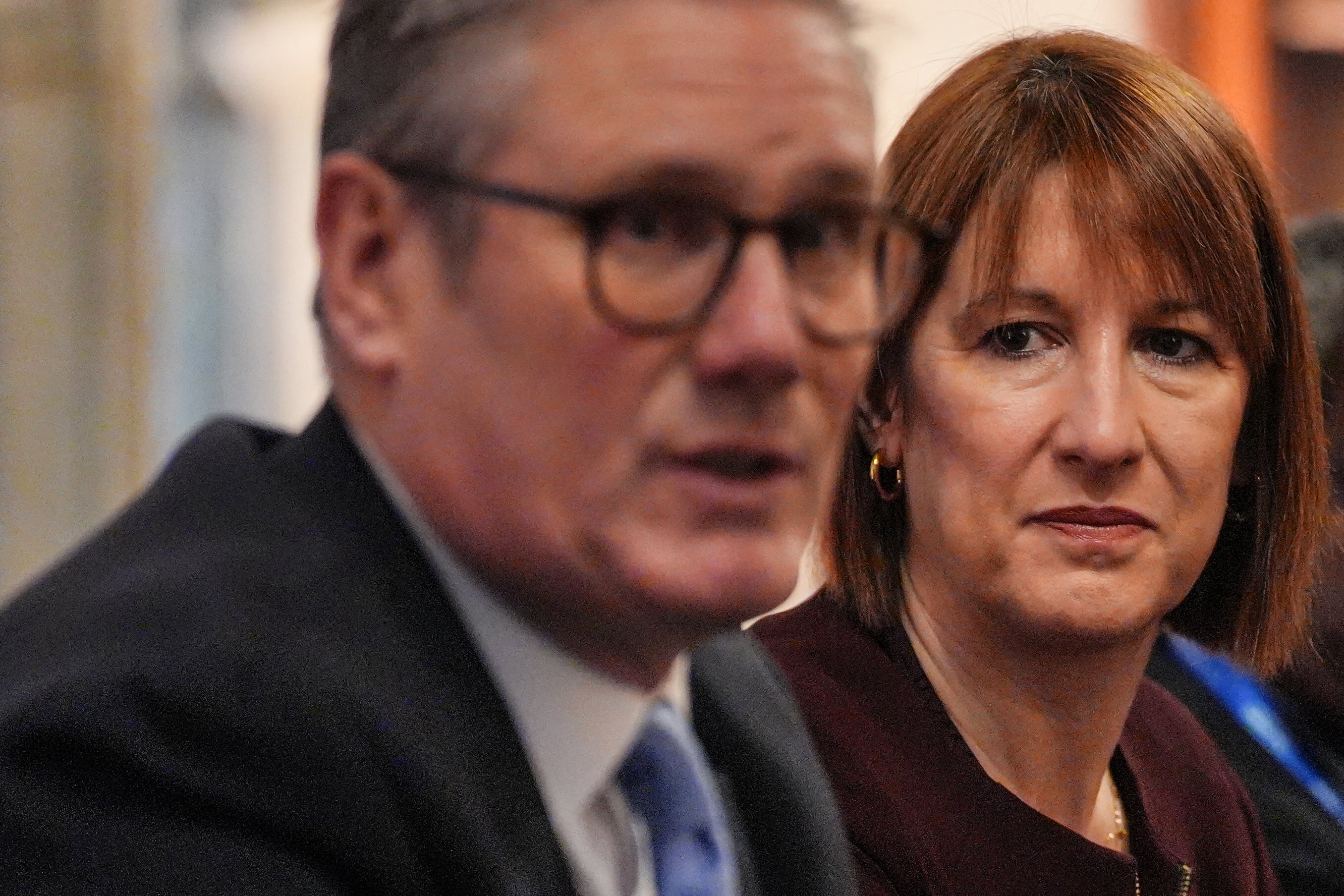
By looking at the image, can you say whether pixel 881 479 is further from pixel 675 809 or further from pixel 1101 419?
pixel 675 809

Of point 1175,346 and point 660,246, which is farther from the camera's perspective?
point 1175,346

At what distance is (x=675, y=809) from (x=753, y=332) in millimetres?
379

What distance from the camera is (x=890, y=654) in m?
1.99

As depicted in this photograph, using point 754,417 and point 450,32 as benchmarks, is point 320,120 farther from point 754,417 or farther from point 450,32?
point 754,417

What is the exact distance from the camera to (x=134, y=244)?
5828 millimetres

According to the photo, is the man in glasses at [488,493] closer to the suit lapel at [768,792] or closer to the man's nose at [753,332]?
the man's nose at [753,332]

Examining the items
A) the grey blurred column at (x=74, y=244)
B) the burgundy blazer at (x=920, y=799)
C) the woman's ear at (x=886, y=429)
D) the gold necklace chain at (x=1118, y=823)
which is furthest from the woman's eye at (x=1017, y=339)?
the grey blurred column at (x=74, y=244)

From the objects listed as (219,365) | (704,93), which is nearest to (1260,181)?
(704,93)

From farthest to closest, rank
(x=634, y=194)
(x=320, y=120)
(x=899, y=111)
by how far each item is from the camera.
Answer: (x=899, y=111), (x=320, y=120), (x=634, y=194)

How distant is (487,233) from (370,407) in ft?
0.53

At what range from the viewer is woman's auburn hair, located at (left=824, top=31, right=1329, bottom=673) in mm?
1789

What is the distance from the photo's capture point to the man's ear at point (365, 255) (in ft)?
3.65

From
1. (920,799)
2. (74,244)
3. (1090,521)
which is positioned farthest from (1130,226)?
(74,244)

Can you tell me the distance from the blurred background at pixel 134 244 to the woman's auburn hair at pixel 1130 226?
3.89m
